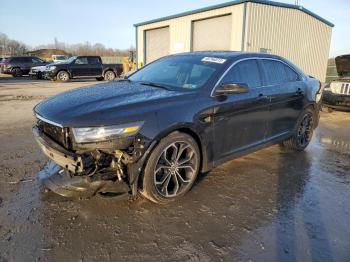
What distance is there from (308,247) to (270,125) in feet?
7.06

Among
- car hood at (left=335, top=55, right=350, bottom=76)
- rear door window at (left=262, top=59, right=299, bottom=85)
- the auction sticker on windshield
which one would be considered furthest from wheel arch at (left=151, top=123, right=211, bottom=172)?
car hood at (left=335, top=55, right=350, bottom=76)

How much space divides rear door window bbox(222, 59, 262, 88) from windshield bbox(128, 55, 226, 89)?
184mm

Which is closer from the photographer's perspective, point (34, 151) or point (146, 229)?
point (146, 229)

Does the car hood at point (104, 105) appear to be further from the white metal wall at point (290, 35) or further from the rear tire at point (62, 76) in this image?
the rear tire at point (62, 76)

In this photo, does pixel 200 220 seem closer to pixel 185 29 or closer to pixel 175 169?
pixel 175 169

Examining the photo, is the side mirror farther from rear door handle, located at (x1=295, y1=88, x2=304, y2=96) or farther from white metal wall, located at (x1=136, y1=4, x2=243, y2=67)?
white metal wall, located at (x1=136, y1=4, x2=243, y2=67)

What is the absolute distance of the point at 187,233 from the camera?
9.04 ft

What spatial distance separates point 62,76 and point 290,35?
14379mm

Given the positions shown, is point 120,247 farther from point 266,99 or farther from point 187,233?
point 266,99

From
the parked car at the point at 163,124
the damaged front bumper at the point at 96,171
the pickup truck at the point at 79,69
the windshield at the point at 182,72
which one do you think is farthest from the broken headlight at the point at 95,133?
the pickup truck at the point at 79,69

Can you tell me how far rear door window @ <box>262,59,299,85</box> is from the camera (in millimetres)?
4409

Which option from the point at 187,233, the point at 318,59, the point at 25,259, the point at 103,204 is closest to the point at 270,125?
the point at 187,233

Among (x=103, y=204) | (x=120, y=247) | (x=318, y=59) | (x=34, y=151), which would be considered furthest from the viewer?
(x=318, y=59)

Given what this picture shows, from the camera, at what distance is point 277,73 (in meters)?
4.61
